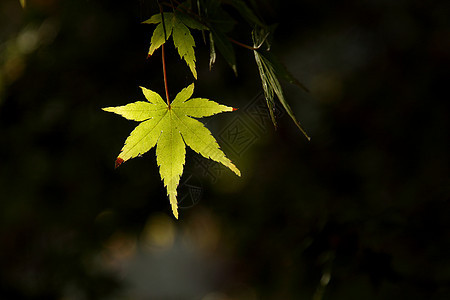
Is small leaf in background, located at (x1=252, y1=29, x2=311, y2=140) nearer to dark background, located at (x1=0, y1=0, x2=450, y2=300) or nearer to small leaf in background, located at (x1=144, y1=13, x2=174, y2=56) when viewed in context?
small leaf in background, located at (x1=144, y1=13, x2=174, y2=56)

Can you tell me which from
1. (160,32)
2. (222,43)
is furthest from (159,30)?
(222,43)

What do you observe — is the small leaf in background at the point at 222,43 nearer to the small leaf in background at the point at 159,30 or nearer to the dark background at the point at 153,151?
the small leaf in background at the point at 159,30

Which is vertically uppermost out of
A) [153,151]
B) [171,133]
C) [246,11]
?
[246,11]

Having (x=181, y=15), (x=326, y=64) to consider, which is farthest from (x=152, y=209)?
(x=326, y=64)

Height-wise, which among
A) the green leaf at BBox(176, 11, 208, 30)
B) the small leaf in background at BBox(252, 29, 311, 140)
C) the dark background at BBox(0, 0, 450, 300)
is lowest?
the dark background at BBox(0, 0, 450, 300)

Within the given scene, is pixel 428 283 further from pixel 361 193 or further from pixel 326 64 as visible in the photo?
pixel 326 64

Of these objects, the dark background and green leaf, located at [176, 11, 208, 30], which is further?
the dark background

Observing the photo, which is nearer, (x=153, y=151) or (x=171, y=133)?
(x=171, y=133)

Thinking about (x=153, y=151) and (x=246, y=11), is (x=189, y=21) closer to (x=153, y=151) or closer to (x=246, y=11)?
(x=246, y=11)

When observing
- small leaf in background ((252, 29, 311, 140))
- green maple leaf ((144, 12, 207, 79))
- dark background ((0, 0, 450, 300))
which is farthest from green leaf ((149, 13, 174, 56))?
dark background ((0, 0, 450, 300))

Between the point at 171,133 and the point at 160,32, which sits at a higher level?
the point at 160,32
